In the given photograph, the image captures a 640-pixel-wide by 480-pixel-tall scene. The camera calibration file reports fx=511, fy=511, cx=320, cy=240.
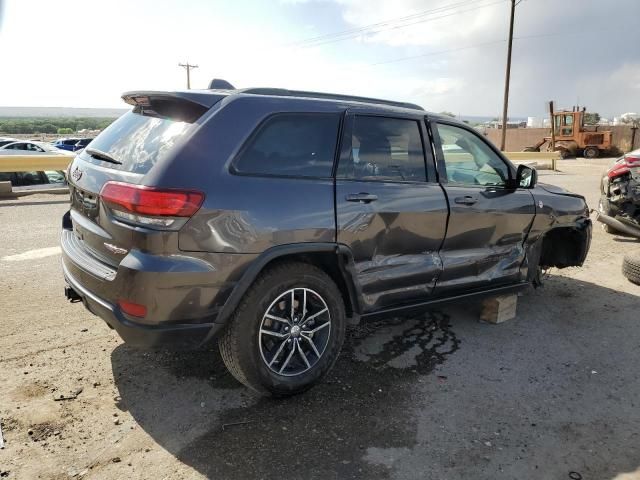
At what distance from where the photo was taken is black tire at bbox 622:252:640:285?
5.75m

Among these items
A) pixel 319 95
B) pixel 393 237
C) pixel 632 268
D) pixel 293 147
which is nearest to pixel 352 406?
pixel 393 237

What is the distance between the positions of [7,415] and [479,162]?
12.6 feet

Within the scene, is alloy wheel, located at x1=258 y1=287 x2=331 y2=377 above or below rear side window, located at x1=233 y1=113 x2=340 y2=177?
below

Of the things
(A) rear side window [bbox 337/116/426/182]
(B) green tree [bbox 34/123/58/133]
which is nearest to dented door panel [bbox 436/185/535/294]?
(A) rear side window [bbox 337/116/426/182]

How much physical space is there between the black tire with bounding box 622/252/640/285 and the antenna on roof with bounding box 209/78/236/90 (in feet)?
16.1

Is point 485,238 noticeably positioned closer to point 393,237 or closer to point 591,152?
point 393,237

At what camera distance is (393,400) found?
3285 mm

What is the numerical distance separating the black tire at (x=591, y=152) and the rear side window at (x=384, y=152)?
102ft

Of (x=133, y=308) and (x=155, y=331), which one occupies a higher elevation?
(x=133, y=308)

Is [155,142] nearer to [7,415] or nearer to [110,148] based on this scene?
[110,148]

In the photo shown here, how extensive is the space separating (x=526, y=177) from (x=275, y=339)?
8.92 feet

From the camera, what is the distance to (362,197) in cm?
336

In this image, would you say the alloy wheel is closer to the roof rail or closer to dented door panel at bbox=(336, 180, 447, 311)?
dented door panel at bbox=(336, 180, 447, 311)

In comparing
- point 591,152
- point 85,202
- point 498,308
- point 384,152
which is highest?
point 384,152
